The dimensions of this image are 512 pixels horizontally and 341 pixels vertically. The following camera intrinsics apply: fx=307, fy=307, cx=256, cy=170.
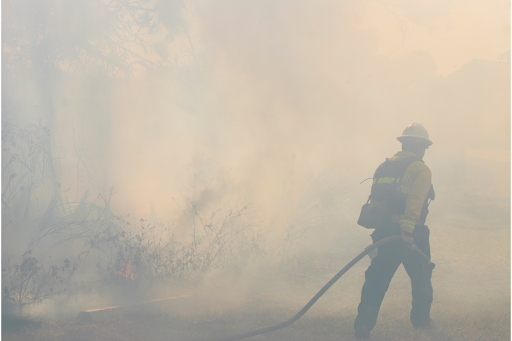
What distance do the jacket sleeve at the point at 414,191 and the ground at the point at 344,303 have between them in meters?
1.26

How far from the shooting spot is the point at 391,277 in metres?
3.34

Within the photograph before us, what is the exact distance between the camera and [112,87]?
16.8 ft

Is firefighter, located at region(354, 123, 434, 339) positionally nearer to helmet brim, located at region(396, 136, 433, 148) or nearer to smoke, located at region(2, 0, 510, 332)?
helmet brim, located at region(396, 136, 433, 148)

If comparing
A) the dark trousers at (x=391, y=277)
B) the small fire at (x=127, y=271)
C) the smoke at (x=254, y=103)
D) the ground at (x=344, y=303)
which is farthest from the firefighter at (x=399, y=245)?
the small fire at (x=127, y=271)

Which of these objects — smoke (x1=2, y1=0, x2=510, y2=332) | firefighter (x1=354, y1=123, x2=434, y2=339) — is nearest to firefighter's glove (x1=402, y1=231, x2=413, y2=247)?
firefighter (x1=354, y1=123, x2=434, y2=339)

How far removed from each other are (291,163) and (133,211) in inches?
108

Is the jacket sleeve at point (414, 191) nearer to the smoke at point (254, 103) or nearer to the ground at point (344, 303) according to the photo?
the ground at point (344, 303)

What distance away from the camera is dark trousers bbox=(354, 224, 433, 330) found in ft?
10.8

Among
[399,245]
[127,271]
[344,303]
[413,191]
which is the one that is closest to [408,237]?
[399,245]

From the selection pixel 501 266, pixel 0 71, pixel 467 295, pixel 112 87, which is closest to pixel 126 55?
pixel 112 87

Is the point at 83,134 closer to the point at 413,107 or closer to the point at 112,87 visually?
the point at 112,87

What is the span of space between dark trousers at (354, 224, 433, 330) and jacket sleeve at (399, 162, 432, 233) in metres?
0.24

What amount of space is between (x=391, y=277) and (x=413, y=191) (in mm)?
979

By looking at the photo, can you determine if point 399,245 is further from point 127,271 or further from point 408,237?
point 127,271
